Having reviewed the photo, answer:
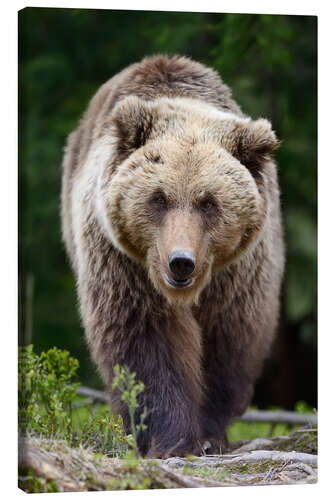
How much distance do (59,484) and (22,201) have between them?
181cm

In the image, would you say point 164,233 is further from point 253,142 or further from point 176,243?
point 253,142

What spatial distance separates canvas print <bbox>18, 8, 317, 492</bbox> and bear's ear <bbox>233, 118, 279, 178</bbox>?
0.01 m

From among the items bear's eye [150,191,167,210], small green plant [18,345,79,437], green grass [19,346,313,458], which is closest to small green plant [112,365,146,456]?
green grass [19,346,313,458]

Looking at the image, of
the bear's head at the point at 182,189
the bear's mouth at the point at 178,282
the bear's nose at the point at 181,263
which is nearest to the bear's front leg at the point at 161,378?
the bear's head at the point at 182,189


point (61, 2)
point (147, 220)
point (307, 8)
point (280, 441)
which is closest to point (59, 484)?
point (147, 220)

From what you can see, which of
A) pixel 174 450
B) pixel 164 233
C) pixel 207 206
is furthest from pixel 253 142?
→ pixel 174 450

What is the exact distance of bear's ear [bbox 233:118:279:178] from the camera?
20.8 feet

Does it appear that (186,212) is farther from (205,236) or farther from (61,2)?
(61,2)

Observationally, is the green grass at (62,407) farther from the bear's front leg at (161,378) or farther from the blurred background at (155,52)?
the blurred background at (155,52)

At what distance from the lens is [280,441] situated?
7.54m

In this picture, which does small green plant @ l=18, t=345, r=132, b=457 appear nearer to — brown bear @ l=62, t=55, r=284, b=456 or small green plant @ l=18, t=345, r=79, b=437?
small green plant @ l=18, t=345, r=79, b=437

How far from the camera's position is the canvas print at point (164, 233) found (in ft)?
19.8

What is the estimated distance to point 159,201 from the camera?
6082 mm

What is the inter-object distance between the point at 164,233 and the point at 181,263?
0.29 metres
